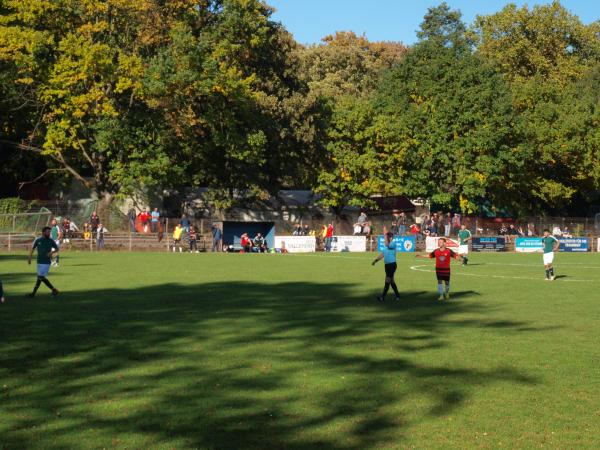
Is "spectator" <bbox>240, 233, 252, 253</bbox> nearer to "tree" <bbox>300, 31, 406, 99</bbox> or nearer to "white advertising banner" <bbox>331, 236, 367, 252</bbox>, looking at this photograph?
"white advertising banner" <bbox>331, 236, 367, 252</bbox>

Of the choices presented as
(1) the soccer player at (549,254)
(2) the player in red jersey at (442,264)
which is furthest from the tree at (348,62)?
(2) the player in red jersey at (442,264)

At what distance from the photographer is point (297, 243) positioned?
63156 millimetres

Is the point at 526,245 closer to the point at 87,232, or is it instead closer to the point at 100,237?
the point at 100,237

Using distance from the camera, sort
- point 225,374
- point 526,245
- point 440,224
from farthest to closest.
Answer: point 440,224
point 526,245
point 225,374

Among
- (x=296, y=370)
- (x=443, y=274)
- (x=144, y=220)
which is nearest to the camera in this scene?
(x=296, y=370)

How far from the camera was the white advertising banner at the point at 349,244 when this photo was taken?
64.4 m

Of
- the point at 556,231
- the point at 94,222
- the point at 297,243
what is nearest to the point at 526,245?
the point at 556,231

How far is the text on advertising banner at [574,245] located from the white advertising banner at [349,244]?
14491 mm

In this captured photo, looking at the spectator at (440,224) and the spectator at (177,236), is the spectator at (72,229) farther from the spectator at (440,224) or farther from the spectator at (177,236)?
the spectator at (440,224)

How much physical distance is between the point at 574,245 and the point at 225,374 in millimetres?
57839

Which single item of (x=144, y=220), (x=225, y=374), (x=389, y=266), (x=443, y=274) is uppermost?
(x=144, y=220)

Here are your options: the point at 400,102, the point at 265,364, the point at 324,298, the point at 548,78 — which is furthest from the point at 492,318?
the point at 548,78

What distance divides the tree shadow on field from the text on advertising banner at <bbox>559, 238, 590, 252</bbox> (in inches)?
1832

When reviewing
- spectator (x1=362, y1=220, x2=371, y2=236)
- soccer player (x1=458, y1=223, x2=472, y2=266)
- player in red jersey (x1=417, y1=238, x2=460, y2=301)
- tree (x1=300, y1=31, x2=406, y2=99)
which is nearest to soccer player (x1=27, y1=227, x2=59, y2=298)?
player in red jersey (x1=417, y1=238, x2=460, y2=301)
